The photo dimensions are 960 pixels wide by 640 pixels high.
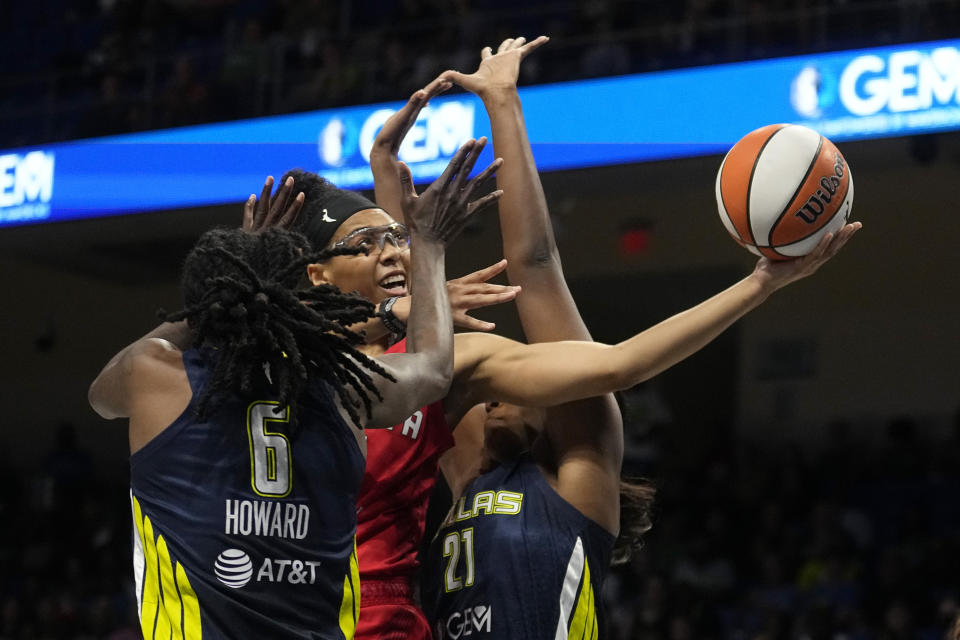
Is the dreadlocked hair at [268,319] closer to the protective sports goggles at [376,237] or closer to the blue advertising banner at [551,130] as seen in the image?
the protective sports goggles at [376,237]

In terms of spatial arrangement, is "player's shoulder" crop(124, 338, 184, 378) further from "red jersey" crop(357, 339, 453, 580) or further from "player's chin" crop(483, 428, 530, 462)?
"player's chin" crop(483, 428, 530, 462)

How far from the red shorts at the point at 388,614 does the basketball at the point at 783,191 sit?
974 mm

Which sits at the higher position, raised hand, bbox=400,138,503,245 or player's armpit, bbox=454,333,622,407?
raised hand, bbox=400,138,503,245

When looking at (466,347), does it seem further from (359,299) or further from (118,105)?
(118,105)

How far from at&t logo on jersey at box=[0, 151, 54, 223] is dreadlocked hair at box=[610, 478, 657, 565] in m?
7.37

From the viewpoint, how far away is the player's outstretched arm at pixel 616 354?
2367 mm

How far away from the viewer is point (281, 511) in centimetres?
204

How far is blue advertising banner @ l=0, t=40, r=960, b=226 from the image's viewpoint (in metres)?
7.05

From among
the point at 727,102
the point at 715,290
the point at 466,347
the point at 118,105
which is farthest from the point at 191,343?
the point at 715,290

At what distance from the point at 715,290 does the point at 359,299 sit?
9469 mm

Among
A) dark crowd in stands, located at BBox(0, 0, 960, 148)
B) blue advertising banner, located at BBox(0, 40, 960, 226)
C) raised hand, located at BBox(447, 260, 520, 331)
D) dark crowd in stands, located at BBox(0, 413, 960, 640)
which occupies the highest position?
dark crowd in stands, located at BBox(0, 0, 960, 148)

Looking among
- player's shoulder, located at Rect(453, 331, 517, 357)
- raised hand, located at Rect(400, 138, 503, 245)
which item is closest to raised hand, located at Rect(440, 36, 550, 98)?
raised hand, located at Rect(400, 138, 503, 245)

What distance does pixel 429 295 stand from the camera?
2.34 metres

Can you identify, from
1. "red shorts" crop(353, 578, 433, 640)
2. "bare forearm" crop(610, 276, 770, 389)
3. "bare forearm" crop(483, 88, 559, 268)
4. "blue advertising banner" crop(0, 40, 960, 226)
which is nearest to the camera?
"bare forearm" crop(610, 276, 770, 389)
